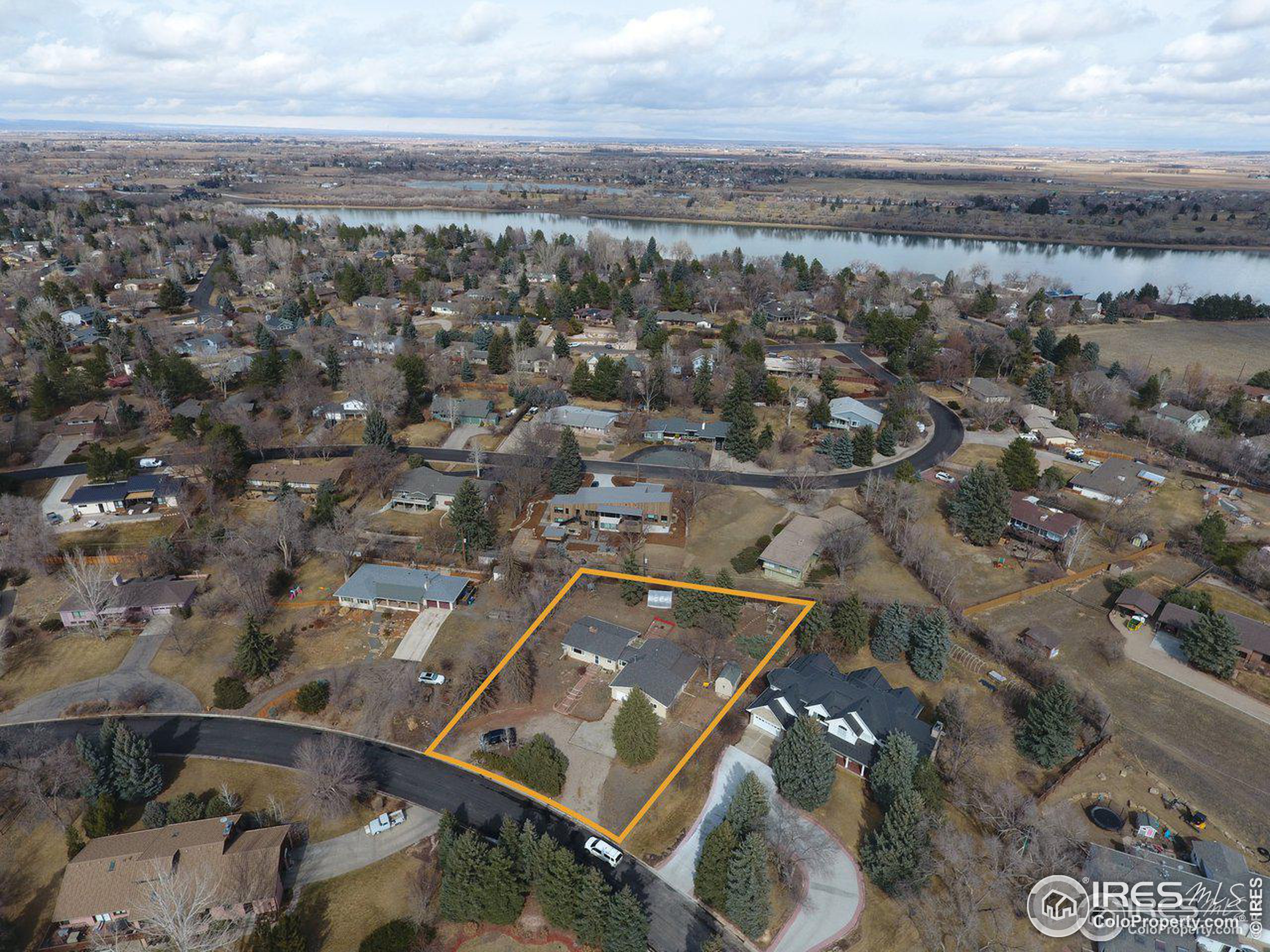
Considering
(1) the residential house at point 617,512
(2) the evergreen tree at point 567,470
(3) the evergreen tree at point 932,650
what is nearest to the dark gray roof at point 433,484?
(2) the evergreen tree at point 567,470

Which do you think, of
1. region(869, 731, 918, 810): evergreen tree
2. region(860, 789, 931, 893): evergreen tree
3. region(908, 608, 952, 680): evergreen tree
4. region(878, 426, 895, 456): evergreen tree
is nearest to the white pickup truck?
region(860, 789, 931, 893): evergreen tree

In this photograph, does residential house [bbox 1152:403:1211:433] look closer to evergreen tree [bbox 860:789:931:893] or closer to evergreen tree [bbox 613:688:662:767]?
evergreen tree [bbox 860:789:931:893]

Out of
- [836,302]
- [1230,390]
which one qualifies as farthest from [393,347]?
[1230,390]

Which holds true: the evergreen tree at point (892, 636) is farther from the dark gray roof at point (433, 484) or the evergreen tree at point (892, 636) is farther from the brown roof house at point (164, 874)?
the brown roof house at point (164, 874)

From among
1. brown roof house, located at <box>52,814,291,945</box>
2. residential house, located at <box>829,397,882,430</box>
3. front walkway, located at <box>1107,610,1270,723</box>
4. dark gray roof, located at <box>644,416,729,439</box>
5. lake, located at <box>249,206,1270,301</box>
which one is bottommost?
brown roof house, located at <box>52,814,291,945</box>

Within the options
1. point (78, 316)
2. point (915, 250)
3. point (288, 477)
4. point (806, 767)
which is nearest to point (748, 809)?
point (806, 767)

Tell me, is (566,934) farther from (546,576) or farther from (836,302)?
(836,302)
